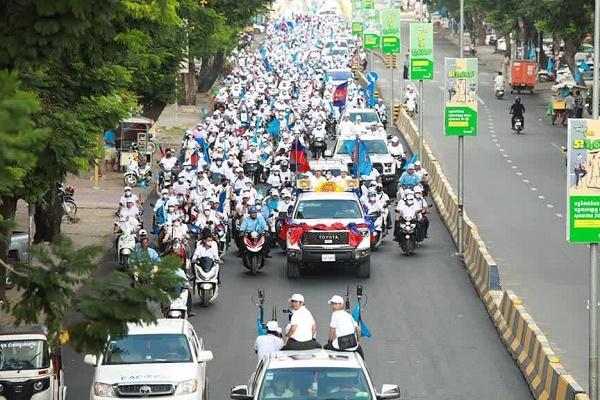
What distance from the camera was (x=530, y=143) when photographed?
207ft

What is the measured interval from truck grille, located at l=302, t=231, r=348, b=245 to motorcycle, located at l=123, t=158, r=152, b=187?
689 inches

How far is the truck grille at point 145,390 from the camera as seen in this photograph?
67.8ft

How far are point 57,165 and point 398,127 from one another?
43827mm

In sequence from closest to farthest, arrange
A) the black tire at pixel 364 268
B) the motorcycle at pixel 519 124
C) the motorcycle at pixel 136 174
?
the black tire at pixel 364 268, the motorcycle at pixel 136 174, the motorcycle at pixel 519 124

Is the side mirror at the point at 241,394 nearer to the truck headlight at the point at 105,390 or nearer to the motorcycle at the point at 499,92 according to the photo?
the truck headlight at the point at 105,390

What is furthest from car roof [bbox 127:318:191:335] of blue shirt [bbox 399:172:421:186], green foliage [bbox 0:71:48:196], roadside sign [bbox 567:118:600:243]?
blue shirt [bbox 399:172:421:186]

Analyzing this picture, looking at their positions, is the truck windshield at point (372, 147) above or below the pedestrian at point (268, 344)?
above

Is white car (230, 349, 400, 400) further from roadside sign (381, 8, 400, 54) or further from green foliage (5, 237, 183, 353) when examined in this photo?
roadside sign (381, 8, 400, 54)

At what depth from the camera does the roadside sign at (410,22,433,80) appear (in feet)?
164

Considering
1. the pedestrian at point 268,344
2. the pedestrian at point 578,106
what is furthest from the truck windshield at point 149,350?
the pedestrian at point 578,106

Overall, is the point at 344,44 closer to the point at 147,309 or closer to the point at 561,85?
the point at 561,85

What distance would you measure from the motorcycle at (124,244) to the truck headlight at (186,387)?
44.8 feet

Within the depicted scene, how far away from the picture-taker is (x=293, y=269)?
34.0 meters

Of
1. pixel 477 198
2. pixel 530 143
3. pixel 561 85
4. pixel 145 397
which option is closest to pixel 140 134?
pixel 477 198
